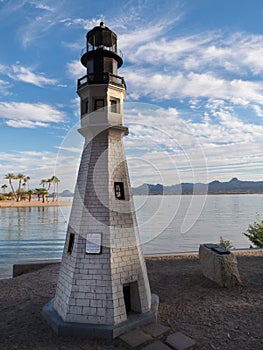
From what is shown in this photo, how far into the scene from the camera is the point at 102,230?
7.28 m

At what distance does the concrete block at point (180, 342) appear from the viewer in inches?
256

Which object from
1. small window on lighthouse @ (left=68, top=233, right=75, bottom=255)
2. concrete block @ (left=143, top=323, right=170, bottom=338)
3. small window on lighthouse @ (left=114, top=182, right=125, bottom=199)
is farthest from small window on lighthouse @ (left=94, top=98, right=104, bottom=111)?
concrete block @ (left=143, top=323, right=170, bottom=338)

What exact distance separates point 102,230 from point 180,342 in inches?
141

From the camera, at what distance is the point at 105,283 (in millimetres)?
6969

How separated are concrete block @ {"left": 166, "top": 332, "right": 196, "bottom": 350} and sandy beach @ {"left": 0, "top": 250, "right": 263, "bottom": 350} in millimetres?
302

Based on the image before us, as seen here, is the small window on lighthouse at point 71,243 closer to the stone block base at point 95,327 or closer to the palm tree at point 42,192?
the stone block base at point 95,327

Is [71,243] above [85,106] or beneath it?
beneath

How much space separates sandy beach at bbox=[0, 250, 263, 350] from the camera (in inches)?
268

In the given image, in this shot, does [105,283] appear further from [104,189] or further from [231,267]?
[231,267]

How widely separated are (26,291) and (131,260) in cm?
632

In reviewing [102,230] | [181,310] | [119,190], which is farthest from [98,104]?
[181,310]

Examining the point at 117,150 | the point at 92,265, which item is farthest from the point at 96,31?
the point at 92,265

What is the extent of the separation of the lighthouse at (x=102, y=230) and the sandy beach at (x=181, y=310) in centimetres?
52

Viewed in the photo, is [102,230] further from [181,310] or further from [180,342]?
[181,310]
